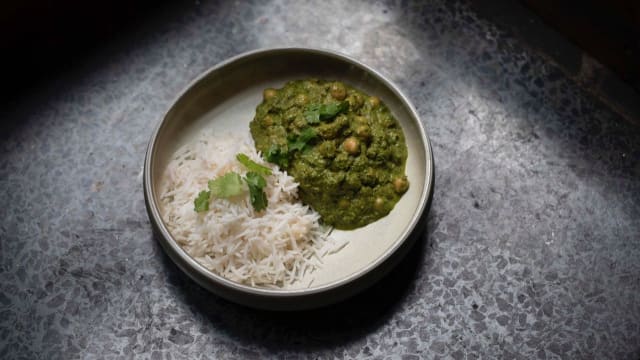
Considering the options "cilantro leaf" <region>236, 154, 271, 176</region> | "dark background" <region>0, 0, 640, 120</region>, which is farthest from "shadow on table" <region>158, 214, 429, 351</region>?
"dark background" <region>0, 0, 640, 120</region>

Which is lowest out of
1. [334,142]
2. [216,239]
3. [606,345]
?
[606,345]

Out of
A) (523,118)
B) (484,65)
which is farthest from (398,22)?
(523,118)

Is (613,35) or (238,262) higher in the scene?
(613,35)

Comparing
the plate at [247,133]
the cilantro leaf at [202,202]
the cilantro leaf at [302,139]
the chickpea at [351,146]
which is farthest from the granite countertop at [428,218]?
the cilantro leaf at [302,139]

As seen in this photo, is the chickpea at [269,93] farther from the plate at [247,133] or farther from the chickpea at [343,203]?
the chickpea at [343,203]

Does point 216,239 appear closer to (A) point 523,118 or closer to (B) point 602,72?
(A) point 523,118

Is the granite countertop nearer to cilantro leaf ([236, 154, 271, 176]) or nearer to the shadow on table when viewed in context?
the shadow on table

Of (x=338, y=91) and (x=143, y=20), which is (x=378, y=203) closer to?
(x=338, y=91)
